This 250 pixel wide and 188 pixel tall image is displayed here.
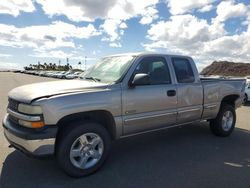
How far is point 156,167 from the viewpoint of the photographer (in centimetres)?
502

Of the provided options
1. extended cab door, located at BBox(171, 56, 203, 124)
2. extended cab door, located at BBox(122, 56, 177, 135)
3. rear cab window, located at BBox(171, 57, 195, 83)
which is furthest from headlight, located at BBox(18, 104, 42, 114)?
rear cab window, located at BBox(171, 57, 195, 83)

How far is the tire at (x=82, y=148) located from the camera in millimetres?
4340

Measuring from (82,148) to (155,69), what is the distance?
6.98ft

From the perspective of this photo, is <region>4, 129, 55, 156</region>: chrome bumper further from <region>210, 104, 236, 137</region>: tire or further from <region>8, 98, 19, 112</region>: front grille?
<region>210, 104, 236, 137</region>: tire

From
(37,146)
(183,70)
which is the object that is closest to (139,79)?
(183,70)

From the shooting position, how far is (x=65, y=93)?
4.36 metres

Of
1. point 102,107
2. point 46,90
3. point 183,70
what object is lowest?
point 102,107

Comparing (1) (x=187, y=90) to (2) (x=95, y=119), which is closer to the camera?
(2) (x=95, y=119)

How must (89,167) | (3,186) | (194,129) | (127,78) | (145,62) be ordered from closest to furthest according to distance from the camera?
(3,186)
(89,167)
(127,78)
(145,62)
(194,129)

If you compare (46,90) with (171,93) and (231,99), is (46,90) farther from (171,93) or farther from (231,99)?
(231,99)

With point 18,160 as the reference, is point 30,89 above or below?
above

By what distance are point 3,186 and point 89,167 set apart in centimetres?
126

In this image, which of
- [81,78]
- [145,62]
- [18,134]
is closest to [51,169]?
[18,134]

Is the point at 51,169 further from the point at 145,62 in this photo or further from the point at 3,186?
the point at 145,62
